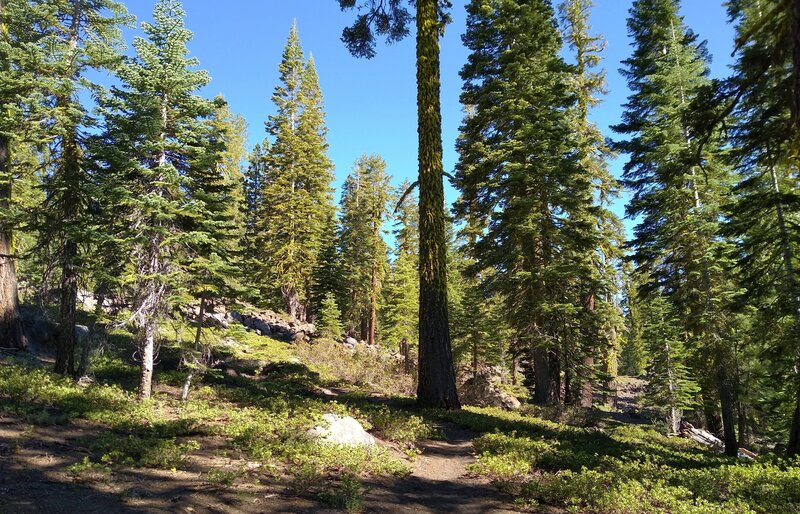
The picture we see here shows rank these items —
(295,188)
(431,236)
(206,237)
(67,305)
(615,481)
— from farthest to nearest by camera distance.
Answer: (295,188) → (431,236) → (67,305) → (206,237) → (615,481)

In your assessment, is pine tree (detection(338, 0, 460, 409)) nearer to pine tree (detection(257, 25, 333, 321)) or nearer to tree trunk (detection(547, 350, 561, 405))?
tree trunk (detection(547, 350, 561, 405))

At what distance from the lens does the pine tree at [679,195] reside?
1378cm

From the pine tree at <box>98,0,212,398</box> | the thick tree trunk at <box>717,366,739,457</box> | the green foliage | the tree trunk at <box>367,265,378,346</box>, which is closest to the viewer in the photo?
the green foliage

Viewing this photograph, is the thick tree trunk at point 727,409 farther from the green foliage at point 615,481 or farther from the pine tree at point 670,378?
the pine tree at point 670,378

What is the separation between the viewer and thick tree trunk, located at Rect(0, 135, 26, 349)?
44.7ft

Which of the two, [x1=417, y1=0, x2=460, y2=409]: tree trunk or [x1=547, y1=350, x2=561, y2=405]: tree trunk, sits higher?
[x1=417, y1=0, x2=460, y2=409]: tree trunk

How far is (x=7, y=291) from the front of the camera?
13.7 meters

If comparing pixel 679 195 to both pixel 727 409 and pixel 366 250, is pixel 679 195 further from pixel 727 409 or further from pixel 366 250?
pixel 366 250

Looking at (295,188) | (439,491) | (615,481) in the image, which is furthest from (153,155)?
(295,188)

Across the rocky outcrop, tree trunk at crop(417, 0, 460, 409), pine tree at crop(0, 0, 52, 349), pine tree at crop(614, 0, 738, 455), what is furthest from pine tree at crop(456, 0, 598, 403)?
the rocky outcrop

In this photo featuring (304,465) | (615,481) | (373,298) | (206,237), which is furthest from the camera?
(373,298)

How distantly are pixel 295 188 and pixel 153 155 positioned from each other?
2543cm

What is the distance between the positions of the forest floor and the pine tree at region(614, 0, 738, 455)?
5.24 meters

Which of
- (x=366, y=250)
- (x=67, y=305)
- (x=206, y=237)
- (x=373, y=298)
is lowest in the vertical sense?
(x=67, y=305)
